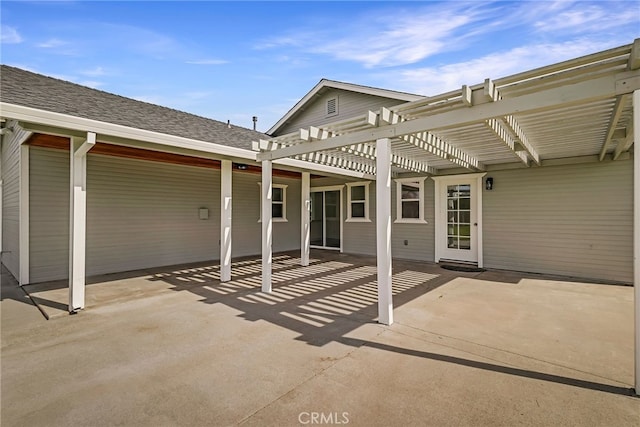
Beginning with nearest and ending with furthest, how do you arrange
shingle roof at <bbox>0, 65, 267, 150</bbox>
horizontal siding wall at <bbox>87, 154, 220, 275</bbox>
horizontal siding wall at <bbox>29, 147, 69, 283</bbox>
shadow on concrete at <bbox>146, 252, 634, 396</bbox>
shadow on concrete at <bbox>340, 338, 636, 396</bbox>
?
shadow on concrete at <bbox>340, 338, 636, 396</bbox>, shadow on concrete at <bbox>146, 252, 634, 396</bbox>, shingle roof at <bbox>0, 65, 267, 150</bbox>, horizontal siding wall at <bbox>29, 147, 69, 283</bbox>, horizontal siding wall at <bbox>87, 154, 220, 275</bbox>

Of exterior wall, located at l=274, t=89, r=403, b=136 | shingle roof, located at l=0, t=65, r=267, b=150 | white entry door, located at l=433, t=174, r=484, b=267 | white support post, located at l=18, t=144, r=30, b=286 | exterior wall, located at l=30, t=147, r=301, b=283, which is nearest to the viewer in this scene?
shingle roof, located at l=0, t=65, r=267, b=150

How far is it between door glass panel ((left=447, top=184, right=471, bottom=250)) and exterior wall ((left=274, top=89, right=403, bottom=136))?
3.03 m

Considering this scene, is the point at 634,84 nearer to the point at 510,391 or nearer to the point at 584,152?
the point at 510,391

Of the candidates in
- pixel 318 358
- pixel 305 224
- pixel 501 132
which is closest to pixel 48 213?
pixel 305 224

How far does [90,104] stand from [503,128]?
6.50 meters

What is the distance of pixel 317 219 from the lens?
1147 centimetres

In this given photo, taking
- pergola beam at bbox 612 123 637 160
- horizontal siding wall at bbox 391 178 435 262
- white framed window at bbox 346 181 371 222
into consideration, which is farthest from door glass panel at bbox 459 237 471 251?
pergola beam at bbox 612 123 637 160

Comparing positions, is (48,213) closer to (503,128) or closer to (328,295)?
(328,295)

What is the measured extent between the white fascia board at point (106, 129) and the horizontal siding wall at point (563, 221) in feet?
20.1

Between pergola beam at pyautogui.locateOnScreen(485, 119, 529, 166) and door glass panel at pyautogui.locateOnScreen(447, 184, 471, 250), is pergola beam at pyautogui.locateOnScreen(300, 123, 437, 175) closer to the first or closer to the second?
door glass panel at pyautogui.locateOnScreen(447, 184, 471, 250)

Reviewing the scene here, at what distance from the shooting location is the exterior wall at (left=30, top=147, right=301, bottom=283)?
589 cm

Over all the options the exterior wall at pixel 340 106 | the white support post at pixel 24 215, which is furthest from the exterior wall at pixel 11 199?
the exterior wall at pixel 340 106

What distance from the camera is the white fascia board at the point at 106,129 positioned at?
11.7 feet

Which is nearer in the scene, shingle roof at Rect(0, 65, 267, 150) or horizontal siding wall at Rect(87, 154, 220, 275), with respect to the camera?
shingle roof at Rect(0, 65, 267, 150)
